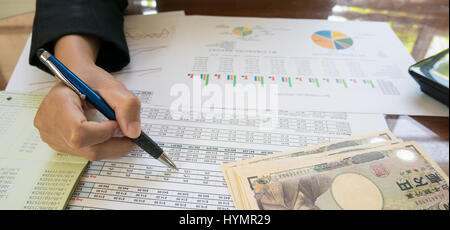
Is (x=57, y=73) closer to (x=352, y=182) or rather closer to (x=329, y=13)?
(x=352, y=182)

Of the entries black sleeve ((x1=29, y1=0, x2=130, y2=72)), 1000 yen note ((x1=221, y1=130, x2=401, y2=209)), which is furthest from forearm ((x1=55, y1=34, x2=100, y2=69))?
1000 yen note ((x1=221, y1=130, x2=401, y2=209))

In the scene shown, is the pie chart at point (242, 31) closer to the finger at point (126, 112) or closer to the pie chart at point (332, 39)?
the pie chart at point (332, 39)

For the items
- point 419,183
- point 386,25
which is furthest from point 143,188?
point 386,25

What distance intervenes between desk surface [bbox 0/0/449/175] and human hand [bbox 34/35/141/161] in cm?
28

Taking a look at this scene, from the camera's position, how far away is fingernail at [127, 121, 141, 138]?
37cm

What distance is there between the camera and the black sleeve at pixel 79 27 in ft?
1.73

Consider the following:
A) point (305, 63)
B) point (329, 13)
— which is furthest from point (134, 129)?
point (329, 13)

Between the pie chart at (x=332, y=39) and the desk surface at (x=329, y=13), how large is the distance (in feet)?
0.31

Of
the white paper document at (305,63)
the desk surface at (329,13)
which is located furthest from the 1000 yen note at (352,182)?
the desk surface at (329,13)

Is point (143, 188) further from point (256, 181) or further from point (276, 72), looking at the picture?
point (276, 72)

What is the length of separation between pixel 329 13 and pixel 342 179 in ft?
1.85

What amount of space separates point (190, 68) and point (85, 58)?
194mm

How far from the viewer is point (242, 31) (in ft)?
2.32

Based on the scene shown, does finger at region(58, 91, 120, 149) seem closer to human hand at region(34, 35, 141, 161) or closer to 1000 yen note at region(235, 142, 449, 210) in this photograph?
human hand at region(34, 35, 141, 161)
